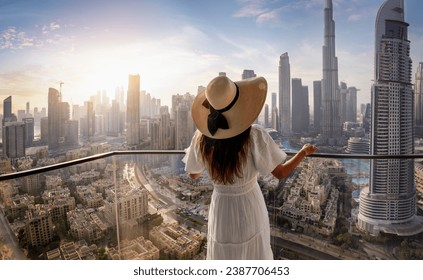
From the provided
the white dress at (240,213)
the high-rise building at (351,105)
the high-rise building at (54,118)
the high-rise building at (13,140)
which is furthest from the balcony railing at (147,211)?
the high-rise building at (351,105)

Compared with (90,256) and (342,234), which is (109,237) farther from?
(342,234)

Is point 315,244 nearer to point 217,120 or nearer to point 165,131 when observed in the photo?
point 217,120

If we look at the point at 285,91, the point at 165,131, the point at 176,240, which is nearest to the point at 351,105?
the point at 285,91

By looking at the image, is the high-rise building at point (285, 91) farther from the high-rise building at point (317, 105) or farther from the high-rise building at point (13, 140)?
the high-rise building at point (13, 140)

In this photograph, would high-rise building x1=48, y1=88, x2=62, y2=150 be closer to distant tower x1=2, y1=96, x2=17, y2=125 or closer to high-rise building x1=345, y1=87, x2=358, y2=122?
distant tower x1=2, y1=96, x2=17, y2=125

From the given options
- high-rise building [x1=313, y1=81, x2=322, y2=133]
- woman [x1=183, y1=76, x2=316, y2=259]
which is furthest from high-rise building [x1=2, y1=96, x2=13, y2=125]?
high-rise building [x1=313, y1=81, x2=322, y2=133]

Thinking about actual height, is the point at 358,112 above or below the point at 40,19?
below

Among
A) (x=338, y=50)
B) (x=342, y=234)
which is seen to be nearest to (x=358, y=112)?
(x=338, y=50)
